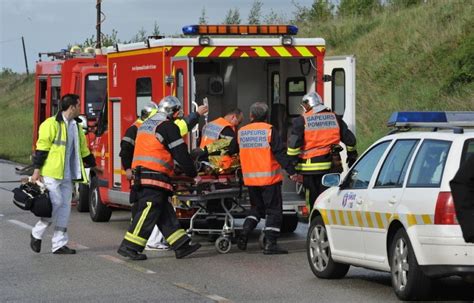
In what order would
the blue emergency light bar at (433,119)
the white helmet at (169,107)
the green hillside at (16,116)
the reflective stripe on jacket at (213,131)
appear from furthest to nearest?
the green hillside at (16,116) < the reflective stripe on jacket at (213,131) < the white helmet at (169,107) < the blue emergency light bar at (433,119)

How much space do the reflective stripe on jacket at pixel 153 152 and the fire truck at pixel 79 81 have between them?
5.54 m

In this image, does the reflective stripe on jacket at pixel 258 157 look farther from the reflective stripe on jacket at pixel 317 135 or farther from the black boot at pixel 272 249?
the black boot at pixel 272 249

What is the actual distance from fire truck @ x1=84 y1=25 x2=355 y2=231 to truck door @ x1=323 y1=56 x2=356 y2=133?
1 centimetres

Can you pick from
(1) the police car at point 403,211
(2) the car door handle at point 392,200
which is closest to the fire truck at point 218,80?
(1) the police car at point 403,211

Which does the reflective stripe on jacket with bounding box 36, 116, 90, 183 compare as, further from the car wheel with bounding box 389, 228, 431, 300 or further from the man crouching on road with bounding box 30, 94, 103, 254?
the car wheel with bounding box 389, 228, 431, 300

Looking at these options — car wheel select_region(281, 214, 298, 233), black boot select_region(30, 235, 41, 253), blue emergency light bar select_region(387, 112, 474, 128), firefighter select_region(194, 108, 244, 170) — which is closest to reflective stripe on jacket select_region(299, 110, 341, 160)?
firefighter select_region(194, 108, 244, 170)

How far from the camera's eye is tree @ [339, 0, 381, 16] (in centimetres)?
4039

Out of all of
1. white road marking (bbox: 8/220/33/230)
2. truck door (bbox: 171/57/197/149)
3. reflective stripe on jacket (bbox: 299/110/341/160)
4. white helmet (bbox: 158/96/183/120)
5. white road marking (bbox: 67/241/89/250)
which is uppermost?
truck door (bbox: 171/57/197/149)

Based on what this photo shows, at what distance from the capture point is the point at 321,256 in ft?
38.5

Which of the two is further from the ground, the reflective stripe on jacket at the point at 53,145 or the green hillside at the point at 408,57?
the green hillside at the point at 408,57

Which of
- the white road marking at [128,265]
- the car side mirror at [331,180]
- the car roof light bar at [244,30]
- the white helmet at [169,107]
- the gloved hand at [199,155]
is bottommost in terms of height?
the white road marking at [128,265]

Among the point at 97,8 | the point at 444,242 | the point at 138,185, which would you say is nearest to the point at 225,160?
the point at 138,185

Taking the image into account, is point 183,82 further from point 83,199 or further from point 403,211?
point 403,211

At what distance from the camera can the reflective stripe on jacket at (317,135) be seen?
14.5 meters
